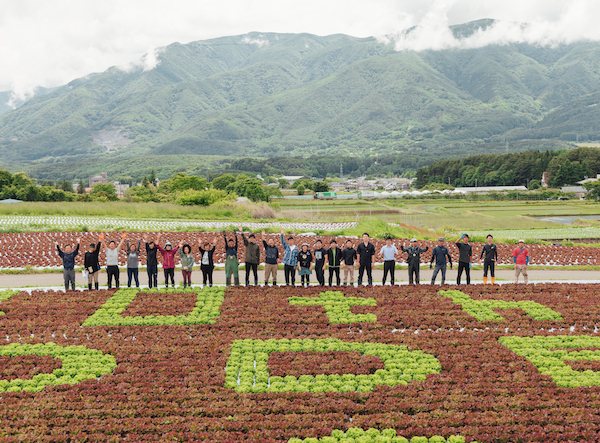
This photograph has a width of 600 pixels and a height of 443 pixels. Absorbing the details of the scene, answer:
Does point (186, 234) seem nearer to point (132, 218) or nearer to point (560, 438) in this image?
point (132, 218)

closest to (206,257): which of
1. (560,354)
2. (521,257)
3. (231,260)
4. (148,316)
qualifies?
(231,260)

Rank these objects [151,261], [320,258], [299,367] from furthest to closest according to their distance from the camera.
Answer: [320,258]
[151,261]
[299,367]

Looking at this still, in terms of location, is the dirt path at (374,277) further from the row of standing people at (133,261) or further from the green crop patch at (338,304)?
the green crop patch at (338,304)

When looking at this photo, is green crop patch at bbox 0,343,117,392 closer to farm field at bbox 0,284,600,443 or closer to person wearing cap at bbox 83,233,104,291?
farm field at bbox 0,284,600,443

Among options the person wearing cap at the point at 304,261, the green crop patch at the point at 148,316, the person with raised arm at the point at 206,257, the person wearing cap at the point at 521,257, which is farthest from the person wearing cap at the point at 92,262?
the person wearing cap at the point at 521,257

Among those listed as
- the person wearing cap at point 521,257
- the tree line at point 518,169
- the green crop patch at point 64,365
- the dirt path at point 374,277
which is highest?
the tree line at point 518,169

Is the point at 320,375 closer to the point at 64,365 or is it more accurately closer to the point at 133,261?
the point at 64,365
